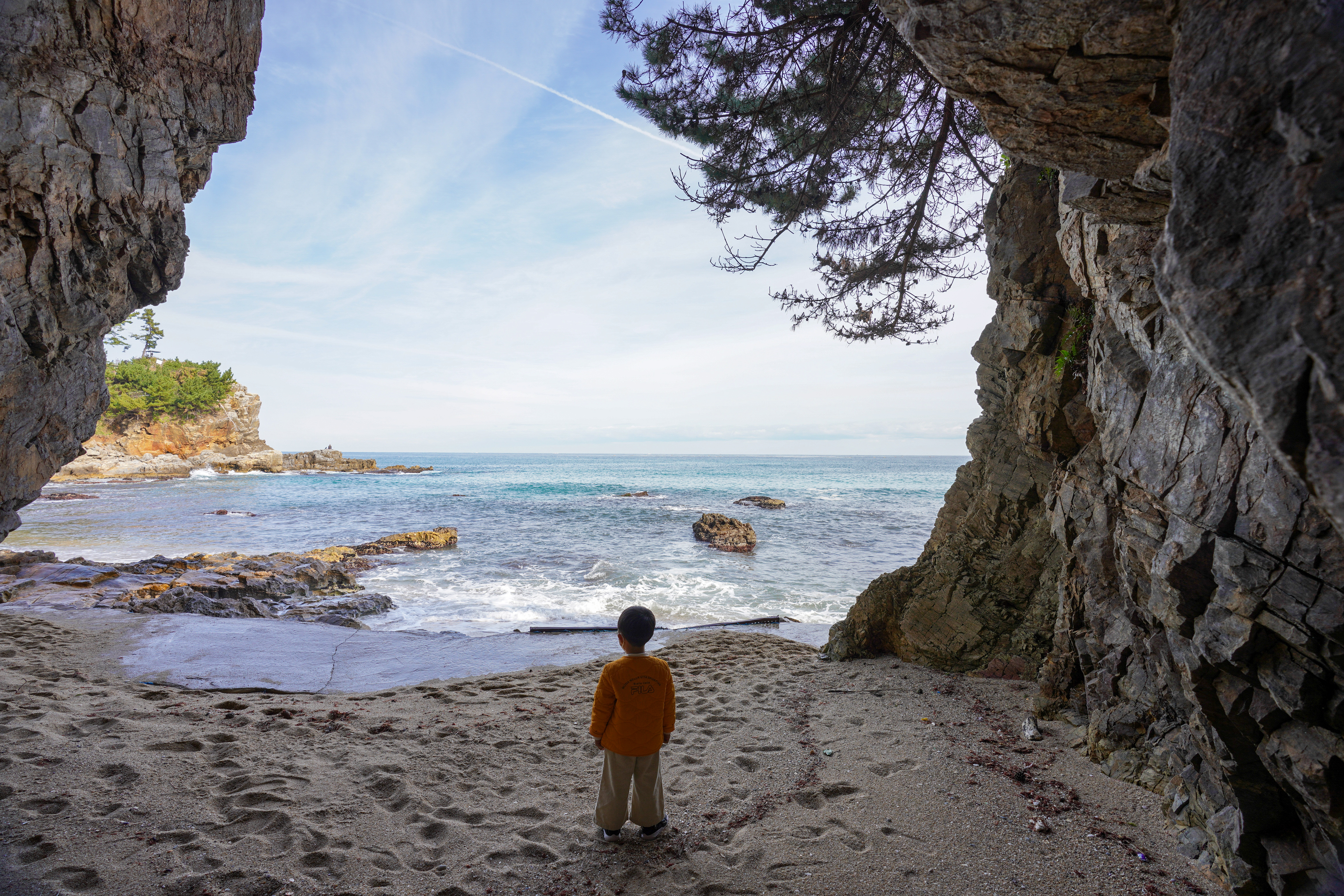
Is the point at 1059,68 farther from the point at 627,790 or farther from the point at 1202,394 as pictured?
the point at 627,790

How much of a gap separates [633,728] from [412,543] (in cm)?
1649

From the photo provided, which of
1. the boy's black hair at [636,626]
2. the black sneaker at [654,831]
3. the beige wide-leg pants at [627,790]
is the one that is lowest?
the black sneaker at [654,831]

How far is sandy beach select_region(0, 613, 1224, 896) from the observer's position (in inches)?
111

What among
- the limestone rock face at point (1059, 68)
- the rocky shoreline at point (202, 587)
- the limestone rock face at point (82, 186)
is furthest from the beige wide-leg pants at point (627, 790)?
the rocky shoreline at point (202, 587)

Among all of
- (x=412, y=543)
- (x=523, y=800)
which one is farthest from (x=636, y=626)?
(x=412, y=543)

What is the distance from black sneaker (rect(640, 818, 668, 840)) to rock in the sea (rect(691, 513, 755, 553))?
1431 cm

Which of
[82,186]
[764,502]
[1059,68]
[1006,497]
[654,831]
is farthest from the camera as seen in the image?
[764,502]

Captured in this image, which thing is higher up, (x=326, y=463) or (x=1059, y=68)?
(x=1059, y=68)

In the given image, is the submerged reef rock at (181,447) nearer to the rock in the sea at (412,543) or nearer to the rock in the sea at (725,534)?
the rock in the sea at (412,543)

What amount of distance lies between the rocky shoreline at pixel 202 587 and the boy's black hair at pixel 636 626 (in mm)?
7961

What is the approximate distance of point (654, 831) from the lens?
10.9 ft

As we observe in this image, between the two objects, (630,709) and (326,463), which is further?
(326,463)

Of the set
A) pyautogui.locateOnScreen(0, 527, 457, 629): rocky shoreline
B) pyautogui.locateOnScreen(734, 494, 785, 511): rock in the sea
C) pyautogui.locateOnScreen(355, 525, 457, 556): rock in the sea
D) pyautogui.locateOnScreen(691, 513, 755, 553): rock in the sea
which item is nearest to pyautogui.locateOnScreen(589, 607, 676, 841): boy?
pyautogui.locateOnScreen(0, 527, 457, 629): rocky shoreline

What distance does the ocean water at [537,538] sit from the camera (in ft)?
38.0
